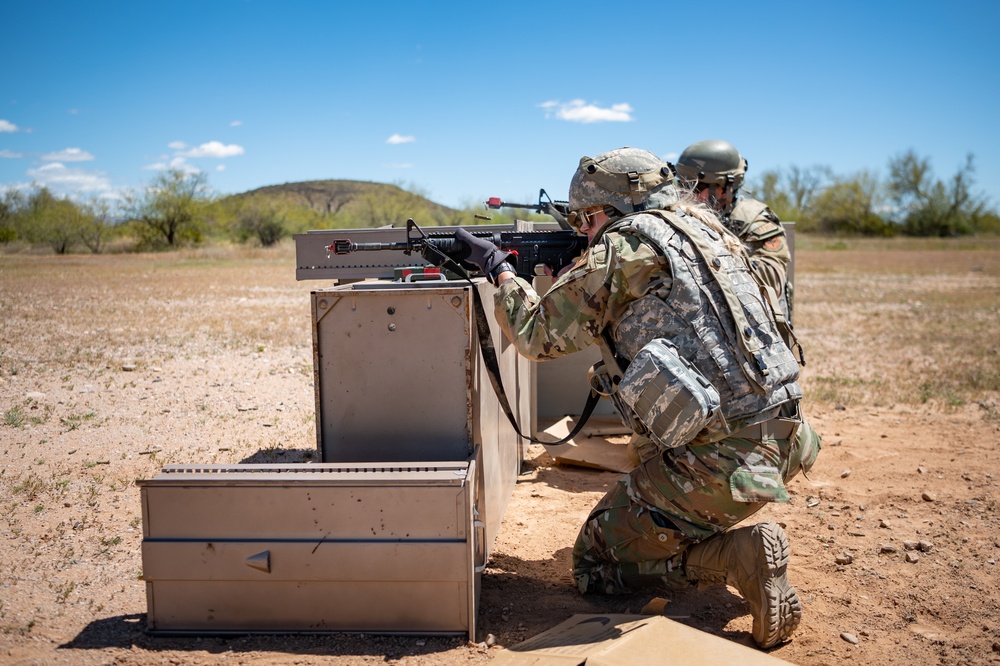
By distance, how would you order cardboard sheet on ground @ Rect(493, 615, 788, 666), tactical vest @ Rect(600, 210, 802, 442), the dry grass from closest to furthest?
cardboard sheet on ground @ Rect(493, 615, 788, 666)
tactical vest @ Rect(600, 210, 802, 442)
the dry grass

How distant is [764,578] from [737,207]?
9.25 feet

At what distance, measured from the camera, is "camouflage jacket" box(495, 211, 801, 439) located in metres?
3.13

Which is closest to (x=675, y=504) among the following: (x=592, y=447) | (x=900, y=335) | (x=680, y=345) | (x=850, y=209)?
(x=680, y=345)

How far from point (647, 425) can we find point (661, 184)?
3.55ft

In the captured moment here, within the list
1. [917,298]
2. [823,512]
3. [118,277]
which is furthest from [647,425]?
[118,277]

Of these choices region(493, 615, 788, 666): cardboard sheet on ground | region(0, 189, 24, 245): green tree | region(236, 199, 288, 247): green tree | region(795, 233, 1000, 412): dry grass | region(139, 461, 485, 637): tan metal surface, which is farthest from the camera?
region(236, 199, 288, 247): green tree

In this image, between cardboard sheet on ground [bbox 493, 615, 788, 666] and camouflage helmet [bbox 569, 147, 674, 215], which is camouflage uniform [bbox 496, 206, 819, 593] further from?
cardboard sheet on ground [bbox 493, 615, 788, 666]

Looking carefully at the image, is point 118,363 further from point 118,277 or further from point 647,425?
point 118,277

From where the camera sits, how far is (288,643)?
289 cm

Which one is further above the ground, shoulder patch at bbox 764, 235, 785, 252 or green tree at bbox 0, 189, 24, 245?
green tree at bbox 0, 189, 24, 245


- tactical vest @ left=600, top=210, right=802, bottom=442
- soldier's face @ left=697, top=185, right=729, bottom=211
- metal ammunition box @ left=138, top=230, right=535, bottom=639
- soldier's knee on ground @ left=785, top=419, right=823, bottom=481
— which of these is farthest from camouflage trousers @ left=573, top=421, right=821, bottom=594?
soldier's face @ left=697, top=185, right=729, bottom=211

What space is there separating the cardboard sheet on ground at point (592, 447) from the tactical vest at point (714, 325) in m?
2.08

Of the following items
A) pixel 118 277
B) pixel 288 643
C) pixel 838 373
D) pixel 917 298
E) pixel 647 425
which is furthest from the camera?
pixel 118 277

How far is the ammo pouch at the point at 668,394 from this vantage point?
2963 millimetres
